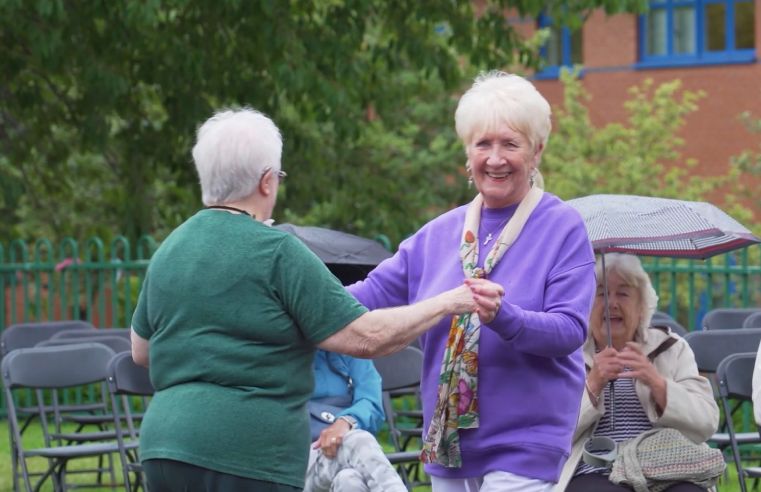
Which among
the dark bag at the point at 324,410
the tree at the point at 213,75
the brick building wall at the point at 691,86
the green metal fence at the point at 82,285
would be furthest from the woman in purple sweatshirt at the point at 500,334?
the brick building wall at the point at 691,86

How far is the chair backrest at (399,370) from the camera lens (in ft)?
26.2

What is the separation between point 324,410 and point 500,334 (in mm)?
2129

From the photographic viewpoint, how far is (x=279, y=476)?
3.79 meters

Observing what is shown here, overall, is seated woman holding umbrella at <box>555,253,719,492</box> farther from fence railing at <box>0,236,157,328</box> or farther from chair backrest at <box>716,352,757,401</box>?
fence railing at <box>0,236,157,328</box>

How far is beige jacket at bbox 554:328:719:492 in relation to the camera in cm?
515

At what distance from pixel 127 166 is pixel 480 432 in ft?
41.1

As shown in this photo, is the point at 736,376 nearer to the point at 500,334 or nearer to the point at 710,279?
the point at 500,334

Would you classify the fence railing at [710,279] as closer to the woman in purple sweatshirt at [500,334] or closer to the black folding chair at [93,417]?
the black folding chair at [93,417]

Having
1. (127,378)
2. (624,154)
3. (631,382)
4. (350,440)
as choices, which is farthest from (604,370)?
(624,154)

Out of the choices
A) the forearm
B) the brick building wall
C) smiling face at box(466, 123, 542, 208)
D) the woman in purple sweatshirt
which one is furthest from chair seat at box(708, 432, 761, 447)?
the brick building wall

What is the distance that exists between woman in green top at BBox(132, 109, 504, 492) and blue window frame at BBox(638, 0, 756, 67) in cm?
2476

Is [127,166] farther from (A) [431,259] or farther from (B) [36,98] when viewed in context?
(A) [431,259]

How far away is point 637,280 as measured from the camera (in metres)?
5.44

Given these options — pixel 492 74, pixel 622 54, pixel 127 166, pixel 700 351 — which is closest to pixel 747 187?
pixel 622 54
